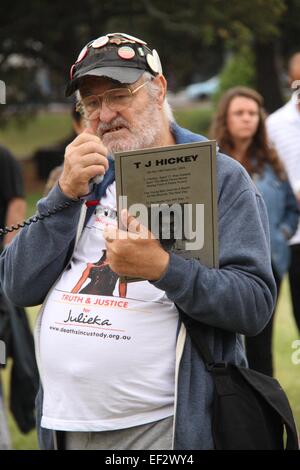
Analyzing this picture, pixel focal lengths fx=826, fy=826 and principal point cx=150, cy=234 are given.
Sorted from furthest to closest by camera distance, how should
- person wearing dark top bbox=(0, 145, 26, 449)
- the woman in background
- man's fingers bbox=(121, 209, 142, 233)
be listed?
the woman in background < person wearing dark top bbox=(0, 145, 26, 449) < man's fingers bbox=(121, 209, 142, 233)

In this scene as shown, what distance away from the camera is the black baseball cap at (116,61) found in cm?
254

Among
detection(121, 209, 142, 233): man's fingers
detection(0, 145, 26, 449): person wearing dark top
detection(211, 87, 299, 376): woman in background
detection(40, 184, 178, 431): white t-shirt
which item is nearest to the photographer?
detection(121, 209, 142, 233): man's fingers

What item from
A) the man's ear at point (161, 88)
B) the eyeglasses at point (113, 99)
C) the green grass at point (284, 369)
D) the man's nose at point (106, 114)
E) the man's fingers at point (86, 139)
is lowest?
the green grass at point (284, 369)

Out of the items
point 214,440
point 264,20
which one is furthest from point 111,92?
point 264,20

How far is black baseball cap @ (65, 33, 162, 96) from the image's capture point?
2541 mm

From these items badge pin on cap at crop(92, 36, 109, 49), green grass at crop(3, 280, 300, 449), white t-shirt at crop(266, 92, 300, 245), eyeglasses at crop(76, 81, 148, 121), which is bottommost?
green grass at crop(3, 280, 300, 449)

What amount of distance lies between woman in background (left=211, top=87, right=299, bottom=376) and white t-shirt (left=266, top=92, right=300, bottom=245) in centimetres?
19

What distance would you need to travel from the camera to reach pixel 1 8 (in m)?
19.6

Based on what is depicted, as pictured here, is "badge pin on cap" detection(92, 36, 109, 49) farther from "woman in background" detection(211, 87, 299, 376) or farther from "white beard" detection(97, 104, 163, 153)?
"woman in background" detection(211, 87, 299, 376)

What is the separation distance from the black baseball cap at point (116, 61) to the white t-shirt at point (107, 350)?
1.39 feet

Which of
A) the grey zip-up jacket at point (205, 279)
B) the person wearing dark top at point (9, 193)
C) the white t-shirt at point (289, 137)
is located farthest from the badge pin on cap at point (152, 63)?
the white t-shirt at point (289, 137)

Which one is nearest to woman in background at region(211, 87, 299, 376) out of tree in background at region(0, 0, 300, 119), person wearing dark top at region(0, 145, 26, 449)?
person wearing dark top at region(0, 145, 26, 449)

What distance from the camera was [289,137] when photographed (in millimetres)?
5766

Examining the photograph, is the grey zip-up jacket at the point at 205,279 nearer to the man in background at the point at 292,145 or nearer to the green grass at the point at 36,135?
the man in background at the point at 292,145
